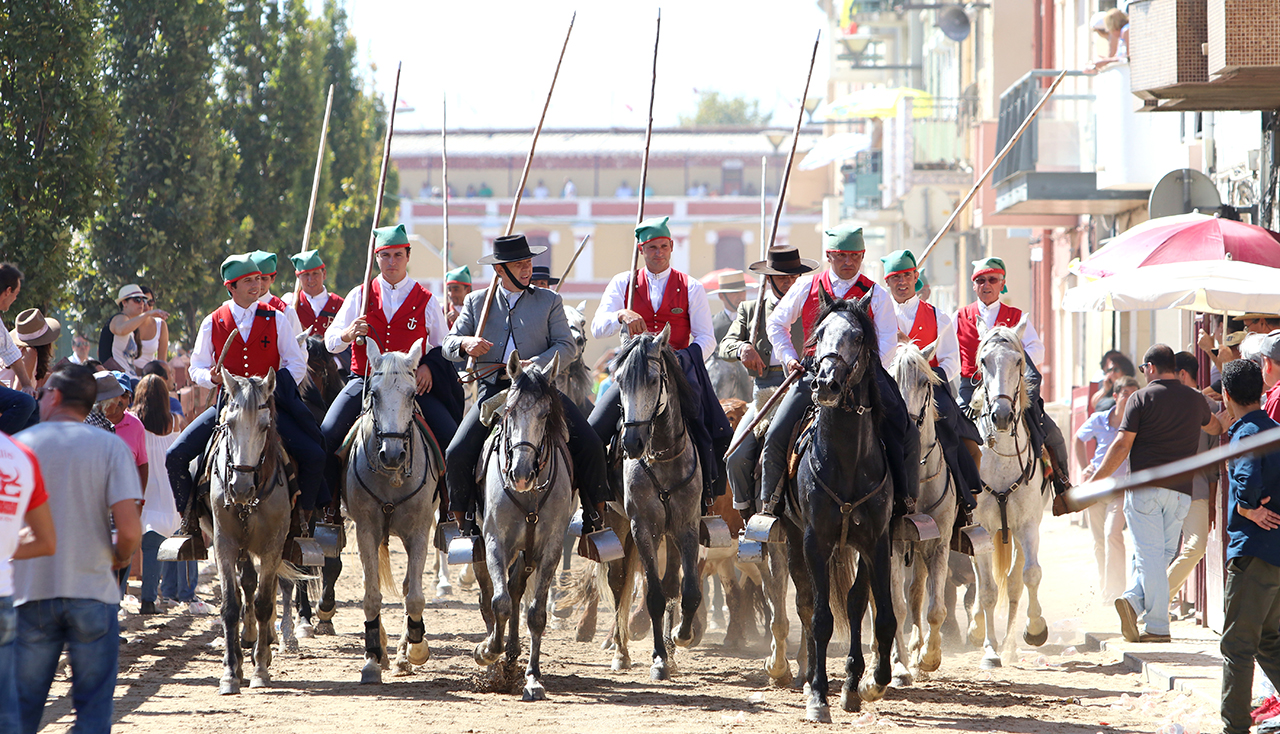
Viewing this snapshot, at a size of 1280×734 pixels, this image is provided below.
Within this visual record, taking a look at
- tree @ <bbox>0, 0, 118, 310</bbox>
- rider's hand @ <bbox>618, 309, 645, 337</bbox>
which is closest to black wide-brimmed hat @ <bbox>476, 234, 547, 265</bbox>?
rider's hand @ <bbox>618, 309, 645, 337</bbox>

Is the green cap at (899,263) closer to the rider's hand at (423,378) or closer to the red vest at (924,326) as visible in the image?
the red vest at (924,326)

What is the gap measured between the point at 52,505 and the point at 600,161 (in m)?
67.9

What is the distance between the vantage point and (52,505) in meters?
6.52

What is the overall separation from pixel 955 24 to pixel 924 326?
2460cm

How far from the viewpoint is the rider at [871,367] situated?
9375 mm

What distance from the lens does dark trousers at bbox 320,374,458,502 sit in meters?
10.9

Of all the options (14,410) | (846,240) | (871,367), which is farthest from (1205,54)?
(14,410)

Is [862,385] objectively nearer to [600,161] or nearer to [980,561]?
[980,561]

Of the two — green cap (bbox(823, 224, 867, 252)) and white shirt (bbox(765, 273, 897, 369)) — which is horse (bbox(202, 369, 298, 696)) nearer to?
white shirt (bbox(765, 273, 897, 369))

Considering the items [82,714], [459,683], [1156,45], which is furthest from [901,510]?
[1156,45]

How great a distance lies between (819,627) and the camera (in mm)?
9172

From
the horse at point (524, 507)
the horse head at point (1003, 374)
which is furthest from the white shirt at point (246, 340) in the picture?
the horse head at point (1003, 374)

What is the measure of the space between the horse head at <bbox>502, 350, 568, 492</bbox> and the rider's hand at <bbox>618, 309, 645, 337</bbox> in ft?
2.59

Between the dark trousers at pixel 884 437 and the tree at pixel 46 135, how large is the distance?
26.7 ft
